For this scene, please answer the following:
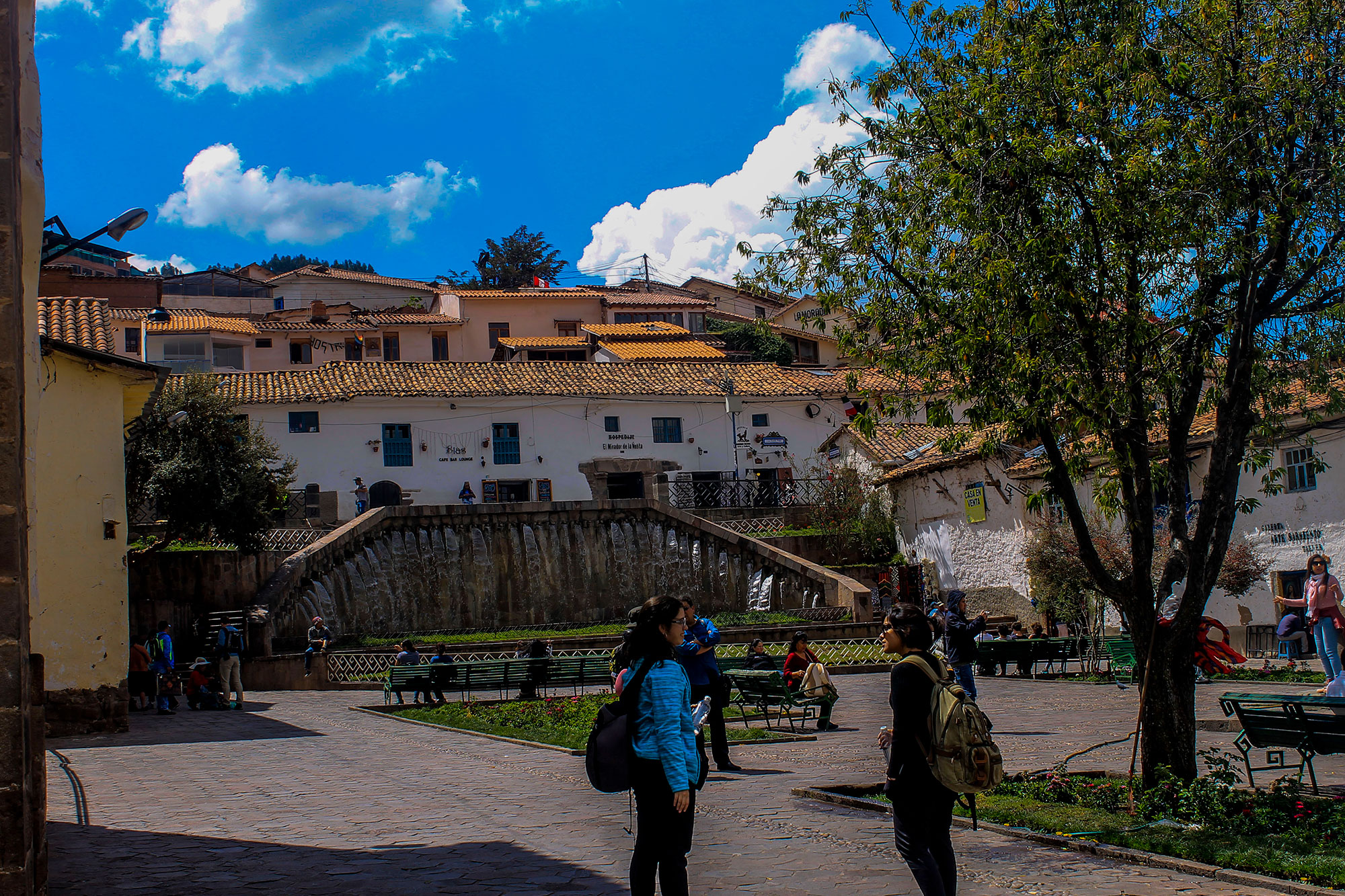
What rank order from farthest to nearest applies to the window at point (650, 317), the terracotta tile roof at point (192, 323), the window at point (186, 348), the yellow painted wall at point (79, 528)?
the window at point (650, 317) → the window at point (186, 348) → the terracotta tile roof at point (192, 323) → the yellow painted wall at point (79, 528)

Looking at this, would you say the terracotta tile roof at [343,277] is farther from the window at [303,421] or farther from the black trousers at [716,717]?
the black trousers at [716,717]

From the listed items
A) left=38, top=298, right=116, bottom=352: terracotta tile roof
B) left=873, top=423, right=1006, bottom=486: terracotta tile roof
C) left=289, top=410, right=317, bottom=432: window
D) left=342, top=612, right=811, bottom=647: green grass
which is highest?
left=289, top=410, right=317, bottom=432: window

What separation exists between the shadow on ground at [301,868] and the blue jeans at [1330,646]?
29.3ft

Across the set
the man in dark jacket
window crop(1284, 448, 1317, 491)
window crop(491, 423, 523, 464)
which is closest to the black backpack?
the man in dark jacket

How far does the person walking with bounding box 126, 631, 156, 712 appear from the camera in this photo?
64.4ft

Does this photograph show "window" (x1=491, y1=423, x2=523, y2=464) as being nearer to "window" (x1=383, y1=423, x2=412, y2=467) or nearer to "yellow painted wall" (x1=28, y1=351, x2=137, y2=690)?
"window" (x1=383, y1=423, x2=412, y2=467)

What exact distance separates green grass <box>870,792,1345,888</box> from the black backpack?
3344mm

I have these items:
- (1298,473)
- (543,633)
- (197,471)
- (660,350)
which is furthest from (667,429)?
(1298,473)

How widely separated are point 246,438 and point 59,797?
71.9ft

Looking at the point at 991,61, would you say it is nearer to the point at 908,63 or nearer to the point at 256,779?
the point at 908,63

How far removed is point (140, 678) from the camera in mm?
19672

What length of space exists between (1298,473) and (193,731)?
61.3ft

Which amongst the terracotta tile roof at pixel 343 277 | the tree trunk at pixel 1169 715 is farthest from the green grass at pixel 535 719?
the terracotta tile roof at pixel 343 277

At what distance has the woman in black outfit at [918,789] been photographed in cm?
508
